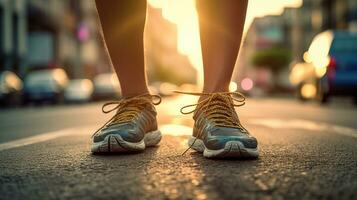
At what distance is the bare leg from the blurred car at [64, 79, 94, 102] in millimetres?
22280

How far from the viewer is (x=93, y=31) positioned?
187 ft

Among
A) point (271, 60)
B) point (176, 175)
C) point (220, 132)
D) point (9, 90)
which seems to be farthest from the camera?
point (271, 60)

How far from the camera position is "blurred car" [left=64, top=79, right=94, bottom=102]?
963 inches

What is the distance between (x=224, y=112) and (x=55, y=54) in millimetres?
40392

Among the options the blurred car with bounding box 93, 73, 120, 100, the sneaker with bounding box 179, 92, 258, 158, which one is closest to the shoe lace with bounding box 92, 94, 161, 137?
the sneaker with bounding box 179, 92, 258, 158

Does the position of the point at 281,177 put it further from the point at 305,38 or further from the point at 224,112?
the point at 305,38

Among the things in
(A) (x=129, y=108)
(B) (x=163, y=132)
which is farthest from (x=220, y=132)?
(B) (x=163, y=132)

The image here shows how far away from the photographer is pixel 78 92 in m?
25.0

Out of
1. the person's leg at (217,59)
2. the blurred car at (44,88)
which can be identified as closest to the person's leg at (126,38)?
the person's leg at (217,59)

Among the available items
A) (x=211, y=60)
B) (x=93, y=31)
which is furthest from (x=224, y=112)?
(x=93, y=31)

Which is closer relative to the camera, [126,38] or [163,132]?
[126,38]

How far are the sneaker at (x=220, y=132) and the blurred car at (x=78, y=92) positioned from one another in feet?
73.1

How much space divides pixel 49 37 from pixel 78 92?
57.6ft

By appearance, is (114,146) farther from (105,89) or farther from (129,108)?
(105,89)
